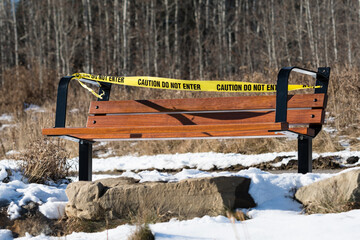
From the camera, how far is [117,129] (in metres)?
3.96

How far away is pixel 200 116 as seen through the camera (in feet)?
15.2

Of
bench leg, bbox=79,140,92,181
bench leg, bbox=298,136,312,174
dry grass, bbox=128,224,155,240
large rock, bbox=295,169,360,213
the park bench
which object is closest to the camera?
dry grass, bbox=128,224,155,240

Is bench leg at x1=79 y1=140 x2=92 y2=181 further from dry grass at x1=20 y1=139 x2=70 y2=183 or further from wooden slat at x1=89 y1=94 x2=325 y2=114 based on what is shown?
dry grass at x1=20 y1=139 x2=70 y2=183

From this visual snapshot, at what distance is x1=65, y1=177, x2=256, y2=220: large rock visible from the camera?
145 inches

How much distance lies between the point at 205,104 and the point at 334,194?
1.47 metres

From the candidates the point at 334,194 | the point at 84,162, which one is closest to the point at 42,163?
the point at 84,162

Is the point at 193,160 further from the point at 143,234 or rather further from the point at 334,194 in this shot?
the point at 143,234

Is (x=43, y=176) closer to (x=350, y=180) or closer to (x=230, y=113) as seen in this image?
(x=230, y=113)

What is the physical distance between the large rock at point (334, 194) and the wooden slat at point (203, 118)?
0.75 m

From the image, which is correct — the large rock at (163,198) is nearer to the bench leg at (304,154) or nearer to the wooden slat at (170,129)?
the wooden slat at (170,129)

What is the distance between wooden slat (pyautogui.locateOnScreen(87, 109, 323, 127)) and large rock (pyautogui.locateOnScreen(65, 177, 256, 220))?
2.54 feet

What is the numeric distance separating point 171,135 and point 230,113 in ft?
1.80

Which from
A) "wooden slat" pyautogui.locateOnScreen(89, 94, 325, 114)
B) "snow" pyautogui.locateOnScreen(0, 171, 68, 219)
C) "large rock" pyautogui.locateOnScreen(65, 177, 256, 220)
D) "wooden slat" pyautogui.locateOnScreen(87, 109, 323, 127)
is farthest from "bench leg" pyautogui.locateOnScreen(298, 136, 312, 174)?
"snow" pyautogui.locateOnScreen(0, 171, 68, 219)

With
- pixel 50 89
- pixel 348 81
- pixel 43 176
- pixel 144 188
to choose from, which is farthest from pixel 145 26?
pixel 144 188
